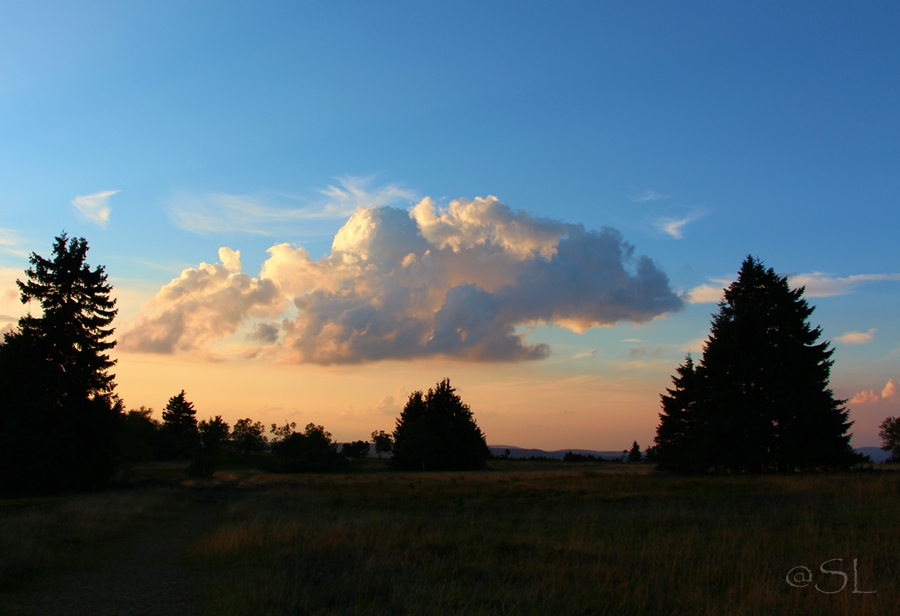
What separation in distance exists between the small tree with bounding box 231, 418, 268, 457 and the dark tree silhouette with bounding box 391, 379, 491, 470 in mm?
38245

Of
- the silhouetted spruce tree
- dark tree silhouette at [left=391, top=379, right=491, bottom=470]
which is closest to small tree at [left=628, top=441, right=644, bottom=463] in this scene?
dark tree silhouette at [left=391, top=379, right=491, bottom=470]

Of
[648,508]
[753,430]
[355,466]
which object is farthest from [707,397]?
[355,466]

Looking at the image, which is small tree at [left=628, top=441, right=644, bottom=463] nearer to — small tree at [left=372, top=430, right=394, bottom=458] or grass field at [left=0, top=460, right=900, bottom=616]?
small tree at [left=372, top=430, right=394, bottom=458]

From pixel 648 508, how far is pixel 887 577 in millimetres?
10161

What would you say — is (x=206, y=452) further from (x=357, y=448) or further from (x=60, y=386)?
(x=357, y=448)

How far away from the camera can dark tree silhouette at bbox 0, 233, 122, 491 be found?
30453mm

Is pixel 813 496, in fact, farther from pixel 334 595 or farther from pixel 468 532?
pixel 334 595

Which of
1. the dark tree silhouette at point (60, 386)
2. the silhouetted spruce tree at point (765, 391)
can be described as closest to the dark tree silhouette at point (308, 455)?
the dark tree silhouette at point (60, 386)

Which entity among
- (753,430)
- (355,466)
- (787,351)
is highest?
(787,351)

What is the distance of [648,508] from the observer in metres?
17.9

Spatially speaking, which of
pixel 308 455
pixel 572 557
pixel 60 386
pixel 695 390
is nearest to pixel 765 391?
pixel 695 390

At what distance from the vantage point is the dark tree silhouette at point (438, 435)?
243 feet

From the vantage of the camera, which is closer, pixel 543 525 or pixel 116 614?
pixel 116 614

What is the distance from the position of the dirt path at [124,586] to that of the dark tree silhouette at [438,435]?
59064 mm
